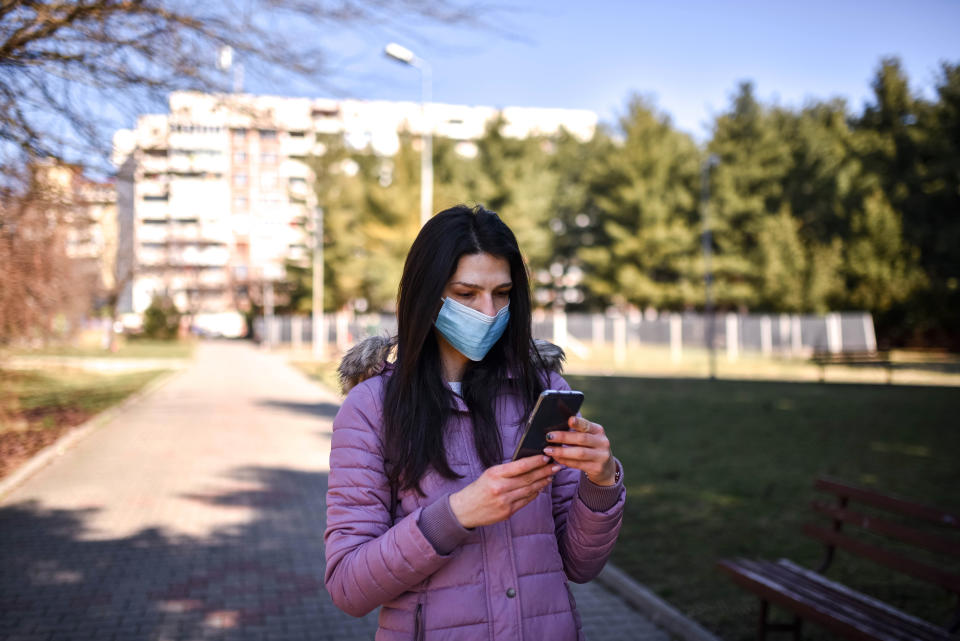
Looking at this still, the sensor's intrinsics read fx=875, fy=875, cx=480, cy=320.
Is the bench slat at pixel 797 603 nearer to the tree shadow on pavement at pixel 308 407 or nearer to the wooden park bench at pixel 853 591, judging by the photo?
the wooden park bench at pixel 853 591

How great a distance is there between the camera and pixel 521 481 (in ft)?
6.44

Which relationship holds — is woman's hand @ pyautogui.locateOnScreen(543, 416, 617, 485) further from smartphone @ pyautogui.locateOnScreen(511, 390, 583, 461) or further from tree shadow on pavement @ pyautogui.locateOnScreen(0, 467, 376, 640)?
tree shadow on pavement @ pyautogui.locateOnScreen(0, 467, 376, 640)

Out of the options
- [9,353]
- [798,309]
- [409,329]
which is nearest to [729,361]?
[798,309]

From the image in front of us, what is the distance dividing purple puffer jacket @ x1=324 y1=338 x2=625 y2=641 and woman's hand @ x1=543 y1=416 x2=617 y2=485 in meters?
0.16

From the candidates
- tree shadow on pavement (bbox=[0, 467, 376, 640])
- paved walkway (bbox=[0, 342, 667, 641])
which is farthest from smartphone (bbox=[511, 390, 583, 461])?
tree shadow on pavement (bbox=[0, 467, 376, 640])

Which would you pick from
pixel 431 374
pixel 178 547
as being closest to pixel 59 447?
pixel 178 547

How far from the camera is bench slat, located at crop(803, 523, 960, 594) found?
157 inches

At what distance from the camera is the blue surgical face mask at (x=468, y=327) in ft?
7.36

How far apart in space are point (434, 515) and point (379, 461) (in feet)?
0.78

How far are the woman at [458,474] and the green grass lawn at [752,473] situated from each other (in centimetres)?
335

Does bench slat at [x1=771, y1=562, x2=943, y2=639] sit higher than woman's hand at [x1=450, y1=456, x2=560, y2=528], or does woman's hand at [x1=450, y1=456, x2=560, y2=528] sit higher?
woman's hand at [x1=450, y1=456, x2=560, y2=528]

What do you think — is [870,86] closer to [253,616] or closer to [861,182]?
[861,182]

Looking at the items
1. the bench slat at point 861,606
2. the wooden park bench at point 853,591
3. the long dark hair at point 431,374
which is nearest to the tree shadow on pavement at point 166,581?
the wooden park bench at point 853,591

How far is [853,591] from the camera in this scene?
15.2 feet
